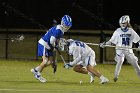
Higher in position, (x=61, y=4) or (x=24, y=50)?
(x=61, y=4)

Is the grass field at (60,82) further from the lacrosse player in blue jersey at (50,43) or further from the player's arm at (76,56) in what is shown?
the player's arm at (76,56)

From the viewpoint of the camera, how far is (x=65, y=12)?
31.6 metres

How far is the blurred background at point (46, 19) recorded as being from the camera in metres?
25.6

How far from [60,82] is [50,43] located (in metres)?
1.17

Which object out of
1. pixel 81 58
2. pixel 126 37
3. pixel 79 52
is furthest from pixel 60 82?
pixel 126 37

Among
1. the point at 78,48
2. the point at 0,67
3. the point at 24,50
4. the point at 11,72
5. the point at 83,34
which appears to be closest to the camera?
the point at 78,48

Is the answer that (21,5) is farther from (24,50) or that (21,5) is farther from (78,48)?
(78,48)

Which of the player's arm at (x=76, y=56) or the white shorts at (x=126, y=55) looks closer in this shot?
the player's arm at (x=76, y=56)

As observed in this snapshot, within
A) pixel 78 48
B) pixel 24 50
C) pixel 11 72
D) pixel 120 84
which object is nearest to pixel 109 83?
pixel 120 84

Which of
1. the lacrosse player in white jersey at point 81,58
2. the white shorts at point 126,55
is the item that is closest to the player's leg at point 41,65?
the lacrosse player in white jersey at point 81,58

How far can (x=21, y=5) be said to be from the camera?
31.1 metres

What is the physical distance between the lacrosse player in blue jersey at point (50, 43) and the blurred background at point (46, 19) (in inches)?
340

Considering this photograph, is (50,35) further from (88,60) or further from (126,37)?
(126,37)

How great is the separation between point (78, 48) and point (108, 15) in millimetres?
17208
